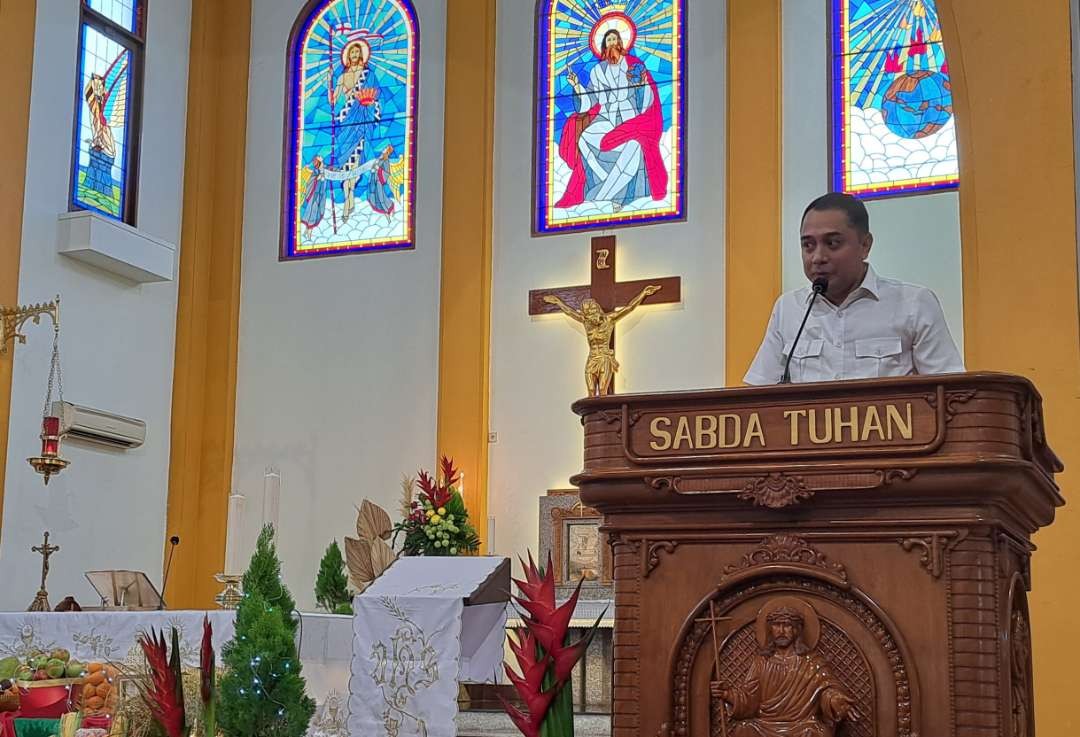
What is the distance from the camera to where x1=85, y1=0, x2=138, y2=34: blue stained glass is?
10.4 meters

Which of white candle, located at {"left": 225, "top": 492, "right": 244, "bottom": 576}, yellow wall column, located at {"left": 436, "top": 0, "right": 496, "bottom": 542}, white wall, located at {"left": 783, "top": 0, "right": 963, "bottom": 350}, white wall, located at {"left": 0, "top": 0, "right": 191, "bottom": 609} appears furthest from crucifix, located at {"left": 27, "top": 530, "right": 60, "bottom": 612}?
white wall, located at {"left": 783, "top": 0, "right": 963, "bottom": 350}

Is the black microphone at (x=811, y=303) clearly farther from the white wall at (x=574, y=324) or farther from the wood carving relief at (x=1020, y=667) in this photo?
the white wall at (x=574, y=324)

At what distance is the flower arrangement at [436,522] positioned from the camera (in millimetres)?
9312

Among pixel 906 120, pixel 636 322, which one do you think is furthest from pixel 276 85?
pixel 906 120

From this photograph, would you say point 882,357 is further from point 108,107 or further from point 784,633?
point 108,107

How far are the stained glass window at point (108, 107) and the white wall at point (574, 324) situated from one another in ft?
9.21

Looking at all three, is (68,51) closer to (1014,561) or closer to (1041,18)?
(1041,18)

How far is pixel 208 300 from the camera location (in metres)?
11.1

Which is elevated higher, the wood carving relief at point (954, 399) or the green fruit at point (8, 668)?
the wood carving relief at point (954, 399)

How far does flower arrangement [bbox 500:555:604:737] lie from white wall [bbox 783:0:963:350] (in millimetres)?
6766

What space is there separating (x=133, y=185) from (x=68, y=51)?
3.55 feet

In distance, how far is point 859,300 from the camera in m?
3.22

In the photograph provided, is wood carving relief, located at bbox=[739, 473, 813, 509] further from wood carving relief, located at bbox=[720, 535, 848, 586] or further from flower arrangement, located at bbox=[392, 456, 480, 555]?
flower arrangement, located at bbox=[392, 456, 480, 555]

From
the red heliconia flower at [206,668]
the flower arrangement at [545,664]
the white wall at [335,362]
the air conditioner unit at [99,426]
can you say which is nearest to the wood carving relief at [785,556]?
the flower arrangement at [545,664]
